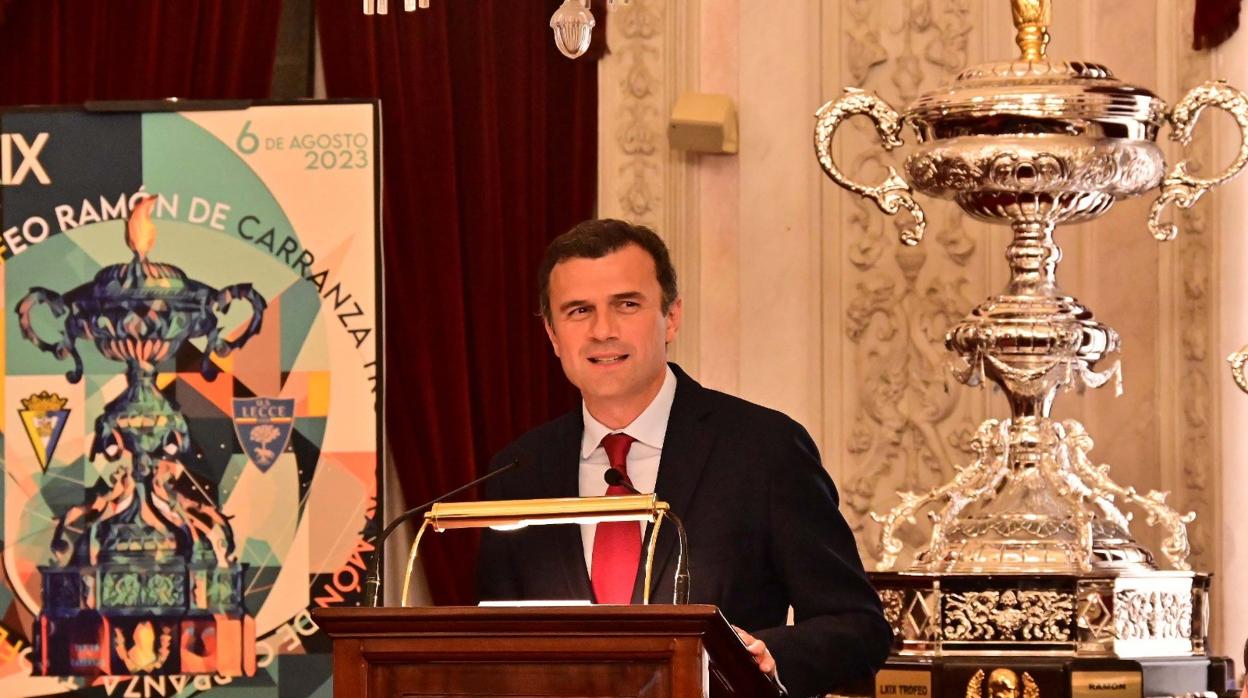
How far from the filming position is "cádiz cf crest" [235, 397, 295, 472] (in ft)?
17.3

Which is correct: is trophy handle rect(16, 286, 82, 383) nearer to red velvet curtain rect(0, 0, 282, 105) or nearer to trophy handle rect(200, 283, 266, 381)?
trophy handle rect(200, 283, 266, 381)

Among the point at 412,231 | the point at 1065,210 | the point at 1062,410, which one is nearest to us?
the point at 1065,210

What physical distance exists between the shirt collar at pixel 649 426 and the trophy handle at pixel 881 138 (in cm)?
192

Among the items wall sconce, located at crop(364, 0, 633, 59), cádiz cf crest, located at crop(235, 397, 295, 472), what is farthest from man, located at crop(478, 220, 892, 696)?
cádiz cf crest, located at crop(235, 397, 295, 472)

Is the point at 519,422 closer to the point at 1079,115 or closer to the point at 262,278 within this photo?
the point at 262,278

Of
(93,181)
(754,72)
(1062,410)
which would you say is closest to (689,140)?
(754,72)

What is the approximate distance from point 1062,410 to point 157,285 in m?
2.60

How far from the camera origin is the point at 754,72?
6.24 meters

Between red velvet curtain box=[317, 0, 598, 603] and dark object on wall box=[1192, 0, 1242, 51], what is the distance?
6.03 ft

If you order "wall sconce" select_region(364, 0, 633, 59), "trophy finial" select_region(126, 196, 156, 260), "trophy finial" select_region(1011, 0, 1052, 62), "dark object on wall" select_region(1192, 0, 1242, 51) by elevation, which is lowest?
"trophy finial" select_region(126, 196, 156, 260)

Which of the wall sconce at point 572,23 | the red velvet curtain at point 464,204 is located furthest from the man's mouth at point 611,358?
the red velvet curtain at point 464,204

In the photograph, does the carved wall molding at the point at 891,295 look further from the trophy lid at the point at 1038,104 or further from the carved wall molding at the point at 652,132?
the trophy lid at the point at 1038,104

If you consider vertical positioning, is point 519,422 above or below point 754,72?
below

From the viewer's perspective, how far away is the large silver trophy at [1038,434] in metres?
4.39
